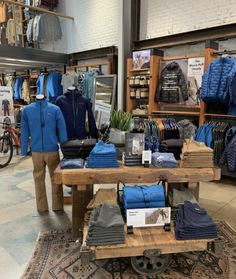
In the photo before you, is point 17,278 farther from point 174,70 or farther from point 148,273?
point 174,70

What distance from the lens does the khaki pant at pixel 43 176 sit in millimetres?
3201

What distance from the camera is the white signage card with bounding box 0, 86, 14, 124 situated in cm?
604

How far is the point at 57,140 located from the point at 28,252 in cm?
129

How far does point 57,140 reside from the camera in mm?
3215

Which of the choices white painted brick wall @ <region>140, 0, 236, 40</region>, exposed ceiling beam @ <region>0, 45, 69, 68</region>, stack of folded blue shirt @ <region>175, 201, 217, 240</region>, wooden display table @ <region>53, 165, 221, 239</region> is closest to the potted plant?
wooden display table @ <region>53, 165, 221, 239</region>

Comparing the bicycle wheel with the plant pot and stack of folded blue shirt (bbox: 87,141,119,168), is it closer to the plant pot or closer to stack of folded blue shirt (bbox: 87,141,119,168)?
the plant pot

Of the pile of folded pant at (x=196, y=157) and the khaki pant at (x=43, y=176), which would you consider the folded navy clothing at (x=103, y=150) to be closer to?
the pile of folded pant at (x=196, y=157)

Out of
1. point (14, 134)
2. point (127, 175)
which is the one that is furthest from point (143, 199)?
point (14, 134)

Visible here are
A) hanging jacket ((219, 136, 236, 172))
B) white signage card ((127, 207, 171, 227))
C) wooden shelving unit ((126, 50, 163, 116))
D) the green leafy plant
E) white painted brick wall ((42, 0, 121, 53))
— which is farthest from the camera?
white painted brick wall ((42, 0, 121, 53))

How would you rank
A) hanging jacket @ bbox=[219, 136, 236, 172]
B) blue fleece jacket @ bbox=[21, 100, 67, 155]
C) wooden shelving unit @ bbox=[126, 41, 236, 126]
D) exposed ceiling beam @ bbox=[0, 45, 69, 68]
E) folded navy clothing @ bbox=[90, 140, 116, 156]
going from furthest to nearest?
exposed ceiling beam @ bbox=[0, 45, 69, 68] → wooden shelving unit @ bbox=[126, 41, 236, 126] → hanging jacket @ bbox=[219, 136, 236, 172] → blue fleece jacket @ bbox=[21, 100, 67, 155] → folded navy clothing @ bbox=[90, 140, 116, 156]

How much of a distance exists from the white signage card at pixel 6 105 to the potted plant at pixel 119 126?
4.16m

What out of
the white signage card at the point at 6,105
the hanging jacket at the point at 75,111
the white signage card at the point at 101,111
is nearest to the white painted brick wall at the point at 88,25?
the white signage card at the point at 101,111

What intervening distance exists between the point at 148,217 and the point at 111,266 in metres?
0.55

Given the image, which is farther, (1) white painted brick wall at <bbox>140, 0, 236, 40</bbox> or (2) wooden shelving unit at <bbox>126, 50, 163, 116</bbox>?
(2) wooden shelving unit at <bbox>126, 50, 163, 116</bbox>
